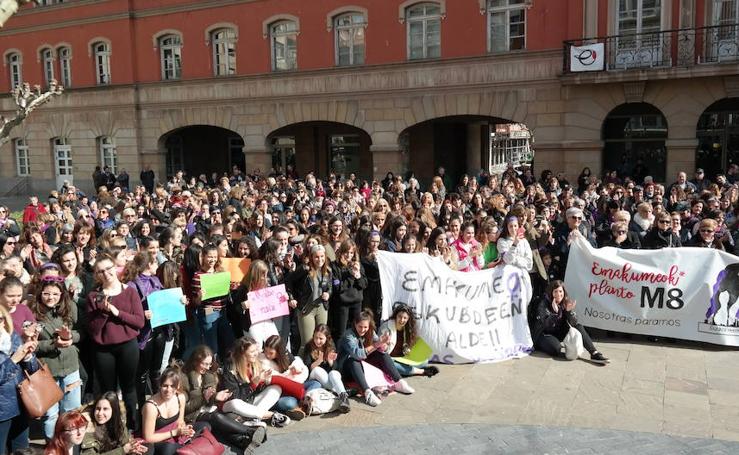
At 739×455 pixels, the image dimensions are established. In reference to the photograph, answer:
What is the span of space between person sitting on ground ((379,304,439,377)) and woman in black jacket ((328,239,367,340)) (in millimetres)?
458

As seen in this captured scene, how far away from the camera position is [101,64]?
28.7 m

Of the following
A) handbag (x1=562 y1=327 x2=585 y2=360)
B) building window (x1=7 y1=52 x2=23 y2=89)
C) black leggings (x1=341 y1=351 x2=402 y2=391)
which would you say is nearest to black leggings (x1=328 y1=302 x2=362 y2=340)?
black leggings (x1=341 y1=351 x2=402 y2=391)

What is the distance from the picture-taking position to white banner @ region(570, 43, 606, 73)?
19.2 m

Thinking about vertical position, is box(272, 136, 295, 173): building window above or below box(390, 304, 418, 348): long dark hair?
above

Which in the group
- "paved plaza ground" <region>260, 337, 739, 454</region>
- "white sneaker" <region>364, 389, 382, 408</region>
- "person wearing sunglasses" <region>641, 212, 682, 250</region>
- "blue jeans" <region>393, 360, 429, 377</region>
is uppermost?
"person wearing sunglasses" <region>641, 212, 682, 250</region>

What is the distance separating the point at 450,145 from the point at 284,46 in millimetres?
8763

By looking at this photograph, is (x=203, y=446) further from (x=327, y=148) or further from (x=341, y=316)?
(x=327, y=148)

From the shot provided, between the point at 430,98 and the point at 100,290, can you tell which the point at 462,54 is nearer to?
the point at 430,98

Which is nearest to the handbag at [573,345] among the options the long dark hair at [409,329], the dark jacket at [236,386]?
the long dark hair at [409,329]

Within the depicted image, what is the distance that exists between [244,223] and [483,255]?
404 cm

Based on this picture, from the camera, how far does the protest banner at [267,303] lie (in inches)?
281

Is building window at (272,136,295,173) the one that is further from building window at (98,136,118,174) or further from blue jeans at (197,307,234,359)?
blue jeans at (197,307,234,359)

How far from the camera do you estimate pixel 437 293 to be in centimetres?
804

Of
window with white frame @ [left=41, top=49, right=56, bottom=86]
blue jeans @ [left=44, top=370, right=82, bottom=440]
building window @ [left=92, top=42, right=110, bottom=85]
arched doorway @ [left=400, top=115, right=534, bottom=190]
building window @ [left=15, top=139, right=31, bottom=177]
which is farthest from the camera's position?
building window @ [left=15, top=139, right=31, bottom=177]
